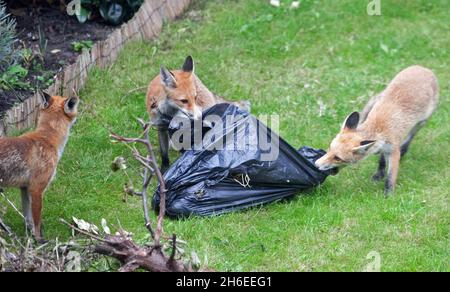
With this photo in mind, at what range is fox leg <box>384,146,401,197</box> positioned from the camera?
8156mm

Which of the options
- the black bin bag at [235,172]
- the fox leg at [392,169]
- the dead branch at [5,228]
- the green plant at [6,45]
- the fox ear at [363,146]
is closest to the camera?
the dead branch at [5,228]

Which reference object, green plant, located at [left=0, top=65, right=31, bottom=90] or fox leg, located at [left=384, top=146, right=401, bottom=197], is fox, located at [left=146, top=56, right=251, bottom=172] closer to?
green plant, located at [left=0, top=65, right=31, bottom=90]

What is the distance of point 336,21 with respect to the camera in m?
12.2

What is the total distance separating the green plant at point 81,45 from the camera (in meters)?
10.4

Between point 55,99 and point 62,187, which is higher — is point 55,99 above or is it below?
above

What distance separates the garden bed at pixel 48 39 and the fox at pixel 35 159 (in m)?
1.85

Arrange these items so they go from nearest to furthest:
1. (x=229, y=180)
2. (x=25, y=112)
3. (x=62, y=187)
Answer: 1. (x=229, y=180)
2. (x=62, y=187)
3. (x=25, y=112)

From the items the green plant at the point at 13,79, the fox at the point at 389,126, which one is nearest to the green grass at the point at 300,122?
the fox at the point at 389,126

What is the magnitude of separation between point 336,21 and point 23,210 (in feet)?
21.8

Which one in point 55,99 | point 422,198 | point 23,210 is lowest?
point 422,198

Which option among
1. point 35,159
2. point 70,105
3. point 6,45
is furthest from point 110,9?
point 35,159

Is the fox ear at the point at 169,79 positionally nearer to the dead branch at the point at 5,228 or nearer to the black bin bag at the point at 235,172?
→ the black bin bag at the point at 235,172
